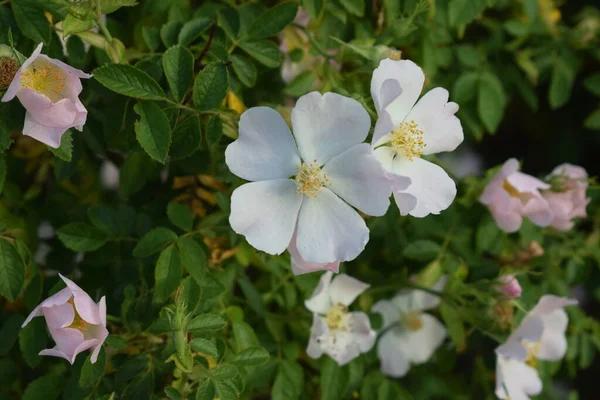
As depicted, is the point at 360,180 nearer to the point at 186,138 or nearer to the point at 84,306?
the point at 186,138

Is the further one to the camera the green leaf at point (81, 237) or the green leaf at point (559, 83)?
the green leaf at point (559, 83)

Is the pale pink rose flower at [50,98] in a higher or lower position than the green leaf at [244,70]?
higher

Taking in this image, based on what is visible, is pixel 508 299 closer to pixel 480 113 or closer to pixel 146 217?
pixel 480 113

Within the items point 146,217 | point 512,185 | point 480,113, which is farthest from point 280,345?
point 480,113

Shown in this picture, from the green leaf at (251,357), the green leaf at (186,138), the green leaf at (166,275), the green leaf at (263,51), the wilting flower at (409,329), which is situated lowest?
the wilting flower at (409,329)

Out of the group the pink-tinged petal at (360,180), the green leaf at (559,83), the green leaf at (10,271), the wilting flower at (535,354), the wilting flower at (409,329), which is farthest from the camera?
the green leaf at (559,83)

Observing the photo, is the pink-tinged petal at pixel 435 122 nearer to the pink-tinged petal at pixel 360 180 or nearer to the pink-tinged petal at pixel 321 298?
the pink-tinged petal at pixel 360 180

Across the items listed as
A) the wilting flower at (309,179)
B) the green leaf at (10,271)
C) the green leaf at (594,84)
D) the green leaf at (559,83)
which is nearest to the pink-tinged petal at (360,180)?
the wilting flower at (309,179)

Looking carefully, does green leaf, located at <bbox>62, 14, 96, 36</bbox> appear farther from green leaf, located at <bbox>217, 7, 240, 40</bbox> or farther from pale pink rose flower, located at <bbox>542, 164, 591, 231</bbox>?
pale pink rose flower, located at <bbox>542, 164, 591, 231</bbox>
